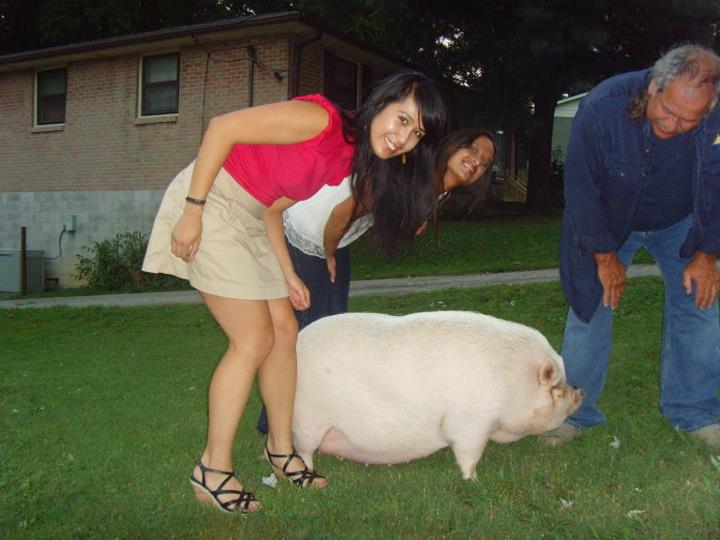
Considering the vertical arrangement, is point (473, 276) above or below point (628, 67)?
below

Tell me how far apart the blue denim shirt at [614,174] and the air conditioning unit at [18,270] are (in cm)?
1678

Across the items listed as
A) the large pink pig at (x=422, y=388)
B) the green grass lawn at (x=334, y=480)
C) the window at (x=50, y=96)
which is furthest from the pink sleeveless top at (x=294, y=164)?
the window at (x=50, y=96)

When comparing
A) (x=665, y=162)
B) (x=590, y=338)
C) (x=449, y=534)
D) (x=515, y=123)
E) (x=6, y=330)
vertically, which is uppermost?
(x=515, y=123)

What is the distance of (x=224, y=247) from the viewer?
10.6 ft

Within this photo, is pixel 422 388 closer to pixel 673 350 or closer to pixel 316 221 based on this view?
pixel 316 221

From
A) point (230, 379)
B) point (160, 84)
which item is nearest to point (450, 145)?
point (230, 379)

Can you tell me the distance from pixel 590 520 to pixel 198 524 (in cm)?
143

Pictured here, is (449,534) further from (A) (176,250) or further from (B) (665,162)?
(B) (665,162)

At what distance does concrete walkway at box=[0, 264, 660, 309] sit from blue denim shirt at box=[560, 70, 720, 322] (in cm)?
647

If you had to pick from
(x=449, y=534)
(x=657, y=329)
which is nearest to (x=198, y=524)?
(x=449, y=534)

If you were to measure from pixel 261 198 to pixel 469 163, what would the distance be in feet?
3.38

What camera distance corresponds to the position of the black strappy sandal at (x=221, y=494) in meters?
3.16

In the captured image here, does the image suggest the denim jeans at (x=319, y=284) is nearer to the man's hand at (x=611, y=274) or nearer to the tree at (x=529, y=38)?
the man's hand at (x=611, y=274)

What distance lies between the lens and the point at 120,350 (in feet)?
27.4
